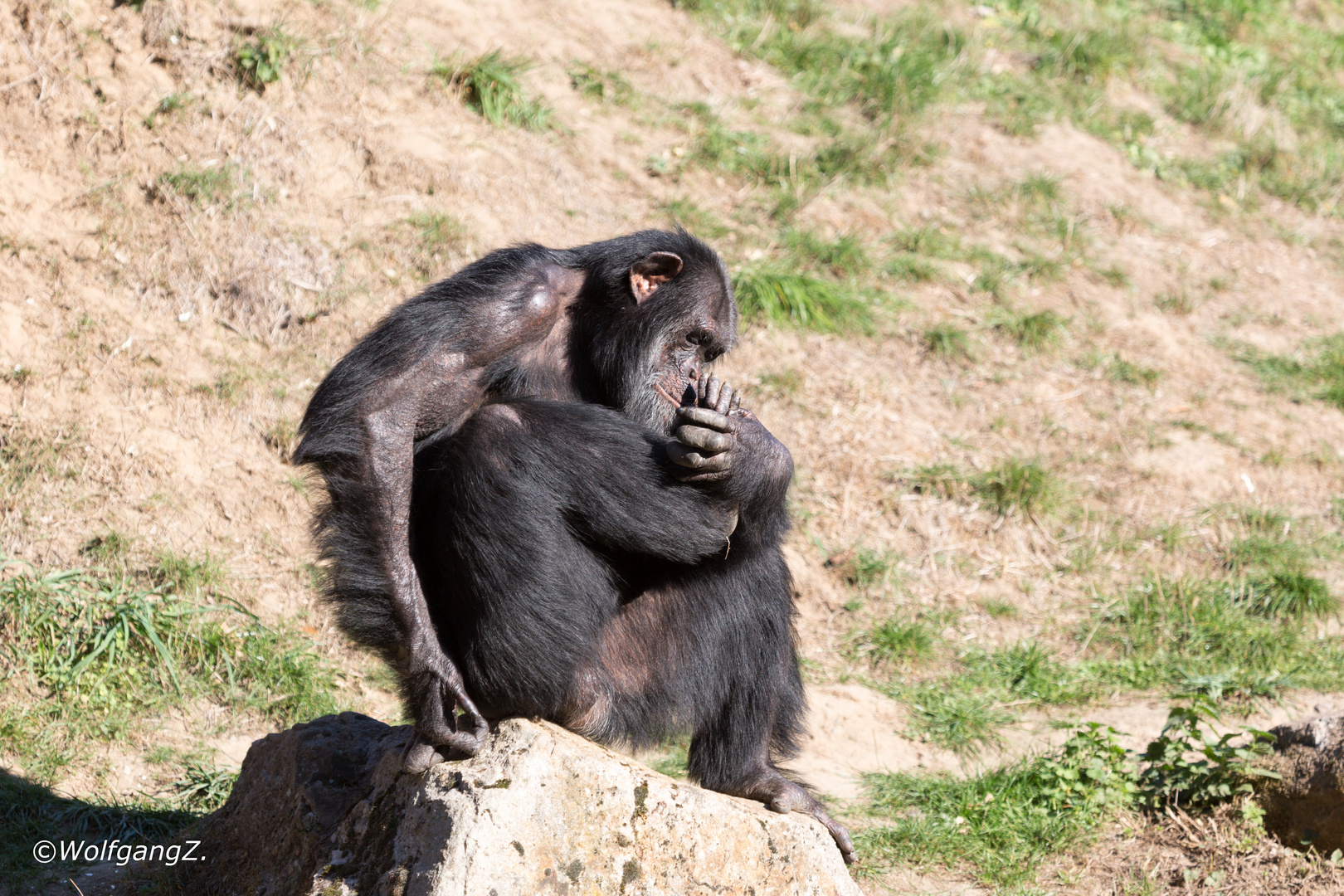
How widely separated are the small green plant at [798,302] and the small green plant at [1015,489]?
1467 mm

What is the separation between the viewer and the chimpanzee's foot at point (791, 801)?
3.93m

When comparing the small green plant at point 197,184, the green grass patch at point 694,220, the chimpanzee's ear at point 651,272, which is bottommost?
the green grass patch at point 694,220

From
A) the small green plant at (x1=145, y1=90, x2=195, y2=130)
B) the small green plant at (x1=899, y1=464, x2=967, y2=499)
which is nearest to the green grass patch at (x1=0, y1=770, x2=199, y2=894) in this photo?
the small green plant at (x1=145, y1=90, x2=195, y2=130)

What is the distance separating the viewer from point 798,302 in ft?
25.7

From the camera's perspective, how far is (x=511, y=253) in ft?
12.4

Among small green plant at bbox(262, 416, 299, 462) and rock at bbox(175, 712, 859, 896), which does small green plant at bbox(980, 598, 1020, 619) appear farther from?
small green plant at bbox(262, 416, 299, 462)

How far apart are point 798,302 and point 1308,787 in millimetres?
4308

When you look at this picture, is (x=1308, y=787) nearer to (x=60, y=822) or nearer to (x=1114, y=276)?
(x=60, y=822)

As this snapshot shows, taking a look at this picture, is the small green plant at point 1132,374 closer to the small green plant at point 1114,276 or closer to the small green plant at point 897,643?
the small green plant at point 1114,276

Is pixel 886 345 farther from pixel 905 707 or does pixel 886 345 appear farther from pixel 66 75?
pixel 66 75

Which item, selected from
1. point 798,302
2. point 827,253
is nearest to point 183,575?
point 798,302

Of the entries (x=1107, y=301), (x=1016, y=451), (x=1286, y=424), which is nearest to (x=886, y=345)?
(x=1016, y=451)

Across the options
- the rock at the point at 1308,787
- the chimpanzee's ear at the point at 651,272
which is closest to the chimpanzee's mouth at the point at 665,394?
the chimpanzee's ear at the point at 651,272

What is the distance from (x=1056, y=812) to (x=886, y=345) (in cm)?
393
